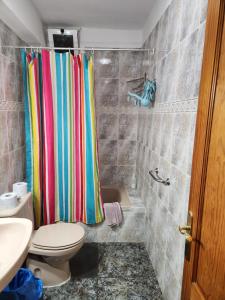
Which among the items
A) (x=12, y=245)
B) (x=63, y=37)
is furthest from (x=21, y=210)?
(x=63, y=37)

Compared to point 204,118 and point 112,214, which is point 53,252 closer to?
point 112,214

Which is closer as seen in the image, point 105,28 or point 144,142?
point 144,142

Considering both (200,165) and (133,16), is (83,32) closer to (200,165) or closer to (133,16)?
(133,16)

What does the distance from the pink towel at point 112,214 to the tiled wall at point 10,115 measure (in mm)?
967

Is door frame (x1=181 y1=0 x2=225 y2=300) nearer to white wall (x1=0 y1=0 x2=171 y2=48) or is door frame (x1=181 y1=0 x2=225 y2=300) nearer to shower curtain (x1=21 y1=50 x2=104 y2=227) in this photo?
white wall (x1=0 y1=0 x2=171 y2=48)

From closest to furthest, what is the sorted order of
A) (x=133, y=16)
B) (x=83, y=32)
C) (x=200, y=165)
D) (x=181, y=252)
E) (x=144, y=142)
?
(x=200, y=165), (x=181, y=252), (x=133, y=16), (x=144, y=142), (x=83, y=32)

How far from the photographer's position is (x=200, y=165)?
2.96ft

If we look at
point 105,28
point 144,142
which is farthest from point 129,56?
point 144,142

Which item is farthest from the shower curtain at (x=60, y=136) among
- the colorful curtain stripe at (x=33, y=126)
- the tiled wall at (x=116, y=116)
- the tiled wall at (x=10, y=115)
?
the tiled wall at (x=116, y=116)

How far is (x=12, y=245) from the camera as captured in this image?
1.10 metres

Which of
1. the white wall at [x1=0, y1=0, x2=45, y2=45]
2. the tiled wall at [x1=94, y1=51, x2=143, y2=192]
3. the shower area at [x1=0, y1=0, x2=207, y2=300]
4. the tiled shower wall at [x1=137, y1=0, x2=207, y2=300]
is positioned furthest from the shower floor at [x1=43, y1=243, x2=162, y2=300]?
the white wall at [x1=0, y1=0, x2=45, y2=45]

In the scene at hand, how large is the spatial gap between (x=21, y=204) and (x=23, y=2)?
1.71m

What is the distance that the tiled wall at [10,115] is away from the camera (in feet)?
6.12

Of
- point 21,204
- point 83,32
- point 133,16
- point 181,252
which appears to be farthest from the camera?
point 83,32
